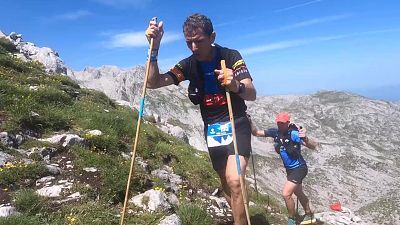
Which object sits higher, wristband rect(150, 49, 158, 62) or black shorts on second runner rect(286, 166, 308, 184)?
wristband rect(150, 49, 158, 62)

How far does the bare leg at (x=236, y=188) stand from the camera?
7.10m

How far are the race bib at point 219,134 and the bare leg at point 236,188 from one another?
42cm

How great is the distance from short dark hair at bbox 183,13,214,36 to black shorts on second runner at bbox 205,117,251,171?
183 cm

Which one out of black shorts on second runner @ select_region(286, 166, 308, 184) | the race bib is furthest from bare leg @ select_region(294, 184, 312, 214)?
the race bib

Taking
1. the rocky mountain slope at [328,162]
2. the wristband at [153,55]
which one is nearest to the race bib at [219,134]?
the wristband at [153,55]

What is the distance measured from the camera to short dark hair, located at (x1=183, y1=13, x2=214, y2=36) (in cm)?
705

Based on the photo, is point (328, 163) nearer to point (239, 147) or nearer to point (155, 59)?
point (239, 147)

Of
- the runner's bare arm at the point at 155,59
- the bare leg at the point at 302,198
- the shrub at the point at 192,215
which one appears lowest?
the bare leg at the point at 302,198

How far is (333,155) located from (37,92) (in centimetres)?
16056

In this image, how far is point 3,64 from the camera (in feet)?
60.4

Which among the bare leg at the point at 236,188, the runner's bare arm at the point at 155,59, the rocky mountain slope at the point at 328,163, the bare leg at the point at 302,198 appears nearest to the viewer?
the runner's bare arm at the point at 155,59

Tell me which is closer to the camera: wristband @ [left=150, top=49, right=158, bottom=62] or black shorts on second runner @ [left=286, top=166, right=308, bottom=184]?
wristband @ [left=150, top=49, right=158, bottom=62]

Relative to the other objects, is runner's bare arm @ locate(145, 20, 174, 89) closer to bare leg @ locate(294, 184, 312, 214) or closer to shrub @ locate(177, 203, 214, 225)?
shrub @ locate(177, 203, 214, 225)

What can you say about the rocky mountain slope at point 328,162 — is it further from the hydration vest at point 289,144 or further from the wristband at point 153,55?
the wristband at point 153,55
